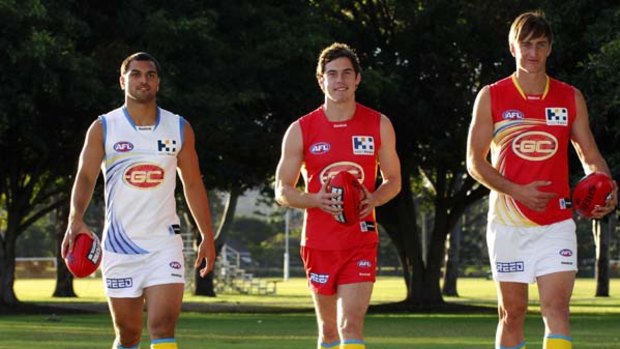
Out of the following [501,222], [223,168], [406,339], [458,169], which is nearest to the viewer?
[501,222]

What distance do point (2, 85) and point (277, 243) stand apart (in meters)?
102

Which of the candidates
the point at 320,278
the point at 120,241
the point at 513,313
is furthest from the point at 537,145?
the point at 120,241

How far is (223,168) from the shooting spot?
36.1m

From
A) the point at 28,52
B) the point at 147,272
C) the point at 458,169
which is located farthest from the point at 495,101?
the point at 458,169

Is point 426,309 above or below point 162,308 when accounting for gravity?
above

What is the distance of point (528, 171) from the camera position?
10.0 meters

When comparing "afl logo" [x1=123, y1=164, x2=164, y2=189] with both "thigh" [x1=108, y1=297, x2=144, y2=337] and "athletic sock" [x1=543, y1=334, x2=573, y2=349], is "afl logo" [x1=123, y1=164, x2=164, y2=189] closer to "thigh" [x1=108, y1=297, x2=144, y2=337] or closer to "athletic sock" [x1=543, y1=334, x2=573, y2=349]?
"thigh" [x1=108, y1=297, x2=144, y2=337]

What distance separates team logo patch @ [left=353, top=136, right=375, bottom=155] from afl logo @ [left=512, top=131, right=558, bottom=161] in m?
1.07

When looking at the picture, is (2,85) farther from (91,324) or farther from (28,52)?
(91,324)

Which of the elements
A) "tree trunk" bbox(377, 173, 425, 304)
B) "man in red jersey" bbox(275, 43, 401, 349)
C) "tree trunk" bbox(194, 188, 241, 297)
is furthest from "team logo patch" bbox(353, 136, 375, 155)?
"tree trunk" bbox(194, 188, 241, 297)

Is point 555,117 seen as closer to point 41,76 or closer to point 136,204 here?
point 136,204

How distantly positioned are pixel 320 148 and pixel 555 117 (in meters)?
1.66

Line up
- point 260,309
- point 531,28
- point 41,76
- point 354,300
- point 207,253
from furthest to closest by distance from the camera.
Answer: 1. point 260,309
2. point 41,76
3. point 207,253
4. point 354,300
5. point 531,28

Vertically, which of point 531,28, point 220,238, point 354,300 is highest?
point 220,238
